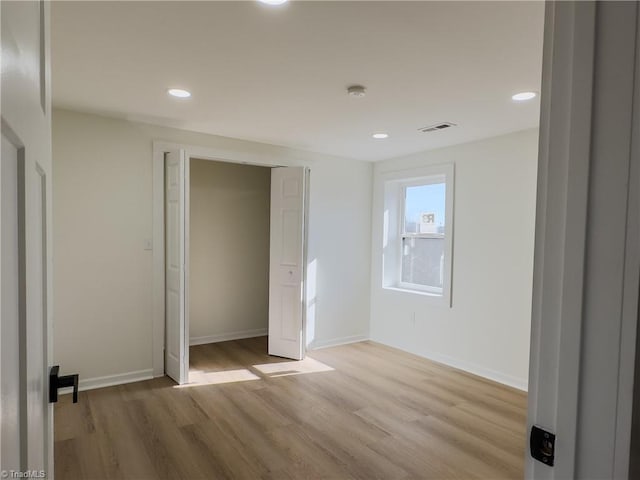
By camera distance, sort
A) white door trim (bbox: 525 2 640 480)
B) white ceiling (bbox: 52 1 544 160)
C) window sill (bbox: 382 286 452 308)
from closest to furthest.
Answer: white door trim (bbox: 525 2 640 480), white ceiling (bbox: 52 1 544 160), window sill (bbox: 382 286 452 308)

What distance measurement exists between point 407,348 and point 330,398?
1.71 metres

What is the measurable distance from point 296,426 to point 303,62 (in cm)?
246

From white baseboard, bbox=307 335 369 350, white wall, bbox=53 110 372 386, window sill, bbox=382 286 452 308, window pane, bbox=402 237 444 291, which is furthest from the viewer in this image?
white baseboard, bbox=307 335 369 350

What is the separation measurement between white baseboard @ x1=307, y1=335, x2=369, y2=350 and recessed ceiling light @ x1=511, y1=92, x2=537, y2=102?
3404mm

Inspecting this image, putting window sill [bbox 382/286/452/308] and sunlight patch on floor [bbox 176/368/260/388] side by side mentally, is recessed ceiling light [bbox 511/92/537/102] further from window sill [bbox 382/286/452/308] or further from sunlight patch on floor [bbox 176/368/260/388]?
sunlight patch on floor [bbox 176/368/260/388]

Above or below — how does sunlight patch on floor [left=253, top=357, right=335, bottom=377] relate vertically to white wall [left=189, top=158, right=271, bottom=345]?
below

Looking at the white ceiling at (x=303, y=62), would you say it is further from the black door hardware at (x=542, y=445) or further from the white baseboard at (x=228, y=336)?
the white baseboard at (x=228, y=336)

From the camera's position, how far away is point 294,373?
13.0ft

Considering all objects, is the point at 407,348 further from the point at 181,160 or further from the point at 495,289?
the point at 181,160

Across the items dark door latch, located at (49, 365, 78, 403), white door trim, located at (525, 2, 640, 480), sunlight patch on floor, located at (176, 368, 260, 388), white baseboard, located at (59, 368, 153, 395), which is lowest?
sunlight patch on floor, located at (176, 368, 260, 388)

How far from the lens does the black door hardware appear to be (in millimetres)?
760

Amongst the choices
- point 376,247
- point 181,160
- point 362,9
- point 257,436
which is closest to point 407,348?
point 376,247

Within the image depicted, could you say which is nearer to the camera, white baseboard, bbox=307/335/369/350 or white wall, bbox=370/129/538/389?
white wall, bbox=370/129/538/389

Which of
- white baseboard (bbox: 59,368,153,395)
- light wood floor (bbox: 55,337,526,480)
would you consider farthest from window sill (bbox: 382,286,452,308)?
white baseboard (bbox: 59,368,153,395)
